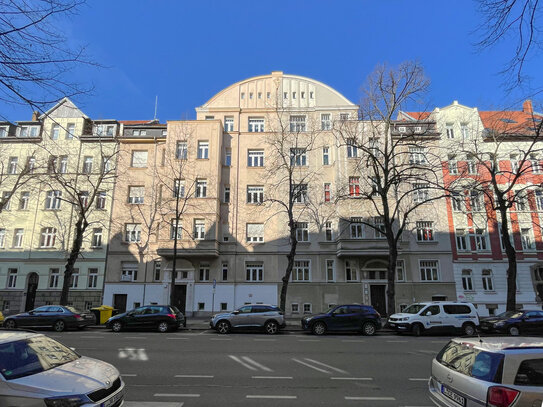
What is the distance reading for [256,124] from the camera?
3108cm

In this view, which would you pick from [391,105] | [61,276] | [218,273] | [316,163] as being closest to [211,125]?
[316,163]

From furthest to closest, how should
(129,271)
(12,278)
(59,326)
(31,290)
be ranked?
1. (12,278)
2. (31,290)
3. (129,271)
4. (59,326)

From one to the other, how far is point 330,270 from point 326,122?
1330 cm

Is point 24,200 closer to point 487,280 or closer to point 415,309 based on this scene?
point 415,309

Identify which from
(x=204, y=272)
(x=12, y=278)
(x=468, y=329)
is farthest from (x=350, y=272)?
(x=12, y=278)

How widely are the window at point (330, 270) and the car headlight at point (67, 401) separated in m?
23.8

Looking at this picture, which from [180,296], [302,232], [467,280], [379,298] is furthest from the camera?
[302,232]

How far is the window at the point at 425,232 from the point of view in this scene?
27.5 metres

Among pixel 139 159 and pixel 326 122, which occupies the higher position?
pixel 326 122

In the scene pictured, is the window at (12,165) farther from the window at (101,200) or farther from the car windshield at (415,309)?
the car windshield at (415,309)

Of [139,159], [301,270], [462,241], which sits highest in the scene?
[139,159]

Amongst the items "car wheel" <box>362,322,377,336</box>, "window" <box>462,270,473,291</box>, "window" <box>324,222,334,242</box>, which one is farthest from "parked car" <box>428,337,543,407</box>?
"window" <box>462,270,473,291</box>

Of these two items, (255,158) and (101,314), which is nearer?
(101,314)

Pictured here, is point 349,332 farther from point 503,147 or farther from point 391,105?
point 503,147
